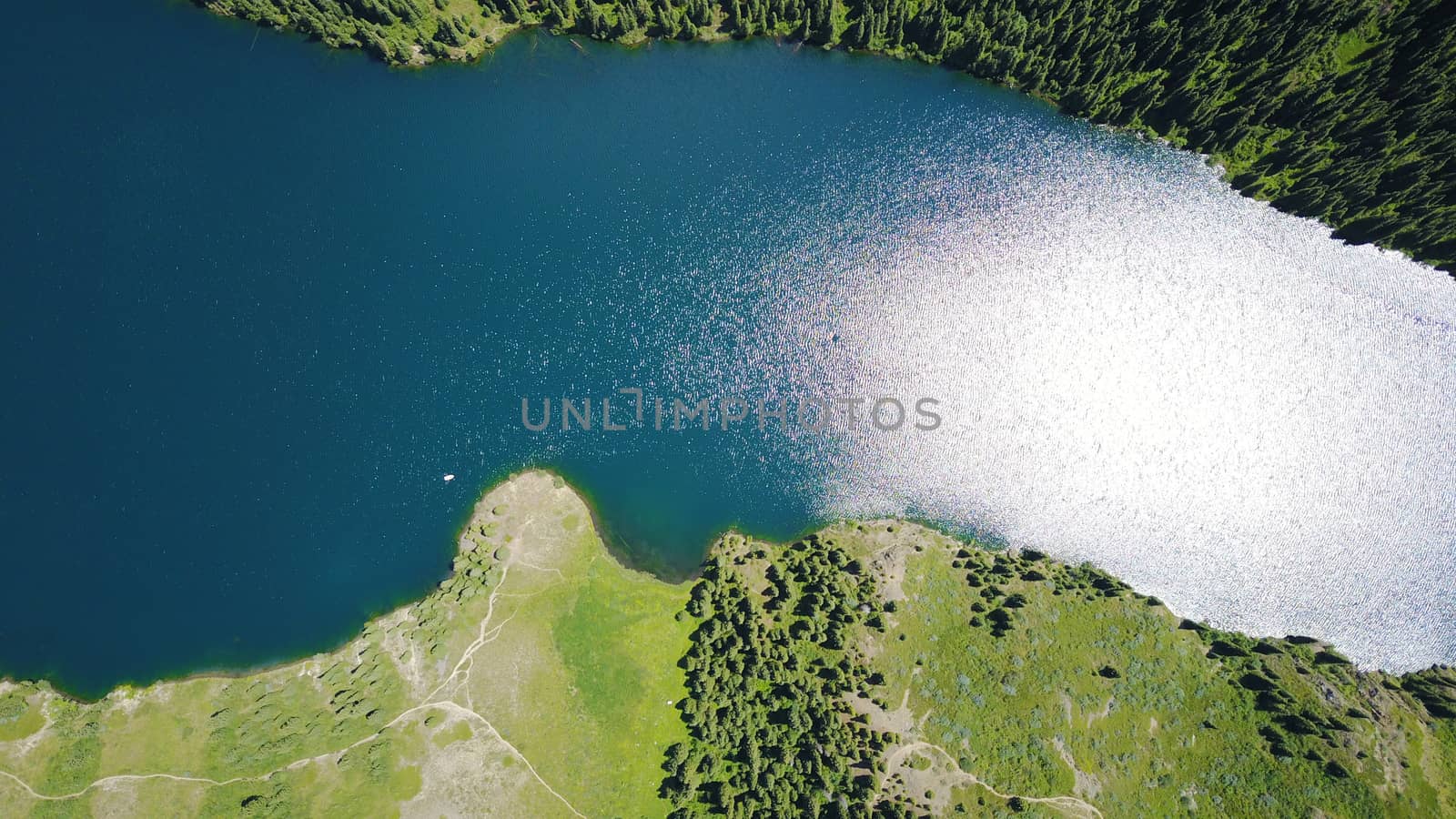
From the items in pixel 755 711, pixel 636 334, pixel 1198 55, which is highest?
pixel 1198 55

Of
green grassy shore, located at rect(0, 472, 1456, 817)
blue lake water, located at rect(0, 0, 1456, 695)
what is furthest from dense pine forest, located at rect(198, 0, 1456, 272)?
green grassy shore, located at rect(0, 472, 1456, 817)

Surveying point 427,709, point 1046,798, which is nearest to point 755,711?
point 1046,798

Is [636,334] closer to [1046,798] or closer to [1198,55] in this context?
[1046,798]

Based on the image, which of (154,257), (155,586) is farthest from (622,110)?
(155,586)

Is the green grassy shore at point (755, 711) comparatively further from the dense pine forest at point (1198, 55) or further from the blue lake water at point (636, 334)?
the dense pine forest at point (1198, 55)

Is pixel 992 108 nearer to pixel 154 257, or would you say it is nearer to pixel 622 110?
pixel 622 110

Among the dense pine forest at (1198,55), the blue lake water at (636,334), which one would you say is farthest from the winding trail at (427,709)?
the dense pine forest at (1198,55)
